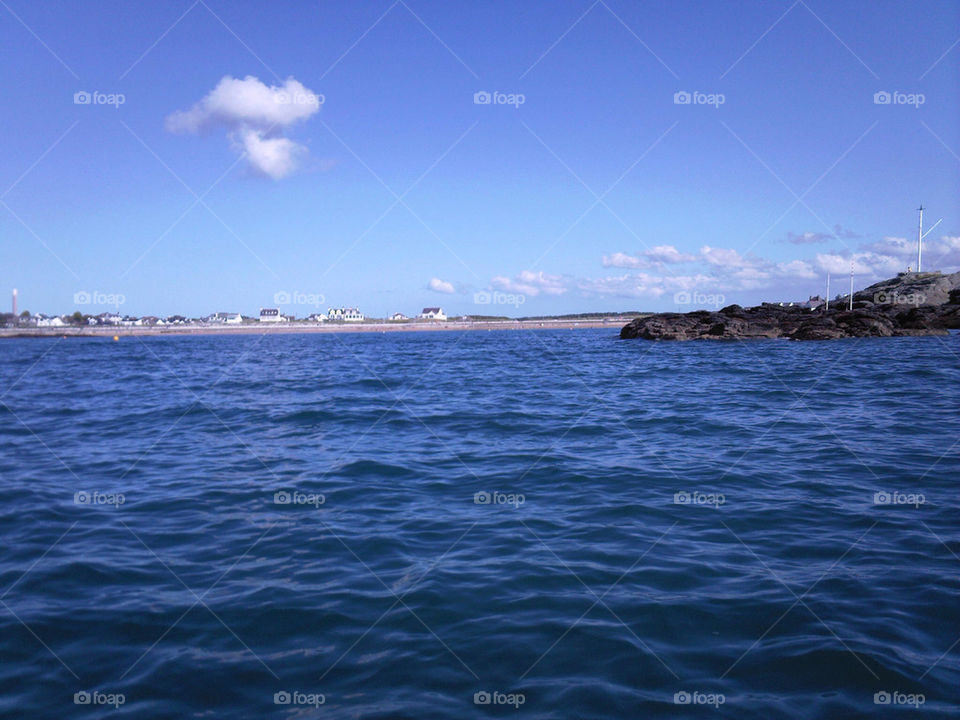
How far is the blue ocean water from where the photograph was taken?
14.8 feet

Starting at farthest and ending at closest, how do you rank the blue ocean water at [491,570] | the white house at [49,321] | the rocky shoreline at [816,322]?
the white house at [49,321], the rocky shoreline at [816,322], the blue ocean water at [491,570]

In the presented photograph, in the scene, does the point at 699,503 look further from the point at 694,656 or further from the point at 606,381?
the point at 606,381

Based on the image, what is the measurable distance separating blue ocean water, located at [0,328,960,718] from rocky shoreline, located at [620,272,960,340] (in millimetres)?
35685

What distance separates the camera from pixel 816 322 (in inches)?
1882

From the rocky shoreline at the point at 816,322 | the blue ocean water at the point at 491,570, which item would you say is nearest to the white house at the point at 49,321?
the rocky shoreline at the point at 816,322

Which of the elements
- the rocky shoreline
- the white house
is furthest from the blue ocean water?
the white house

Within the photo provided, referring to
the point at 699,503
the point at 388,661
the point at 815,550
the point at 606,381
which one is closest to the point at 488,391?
the point at 606,381

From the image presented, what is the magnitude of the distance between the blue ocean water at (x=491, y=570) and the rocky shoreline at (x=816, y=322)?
35.7 meters

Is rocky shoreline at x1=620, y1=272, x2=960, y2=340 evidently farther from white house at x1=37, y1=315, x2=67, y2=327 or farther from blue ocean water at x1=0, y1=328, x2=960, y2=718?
white house at x1=37, y1=315, x2=67, y2=327

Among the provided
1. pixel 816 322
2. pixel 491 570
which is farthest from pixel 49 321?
pixel 491 570

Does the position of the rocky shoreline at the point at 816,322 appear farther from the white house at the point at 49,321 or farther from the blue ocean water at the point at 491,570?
the white house at the point at 49,321

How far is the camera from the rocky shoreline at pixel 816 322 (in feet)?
153

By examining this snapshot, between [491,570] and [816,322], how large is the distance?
50062 mm

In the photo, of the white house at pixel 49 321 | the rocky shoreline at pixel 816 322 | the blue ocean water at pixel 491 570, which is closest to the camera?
the blue ocean water at pixel 491 570
